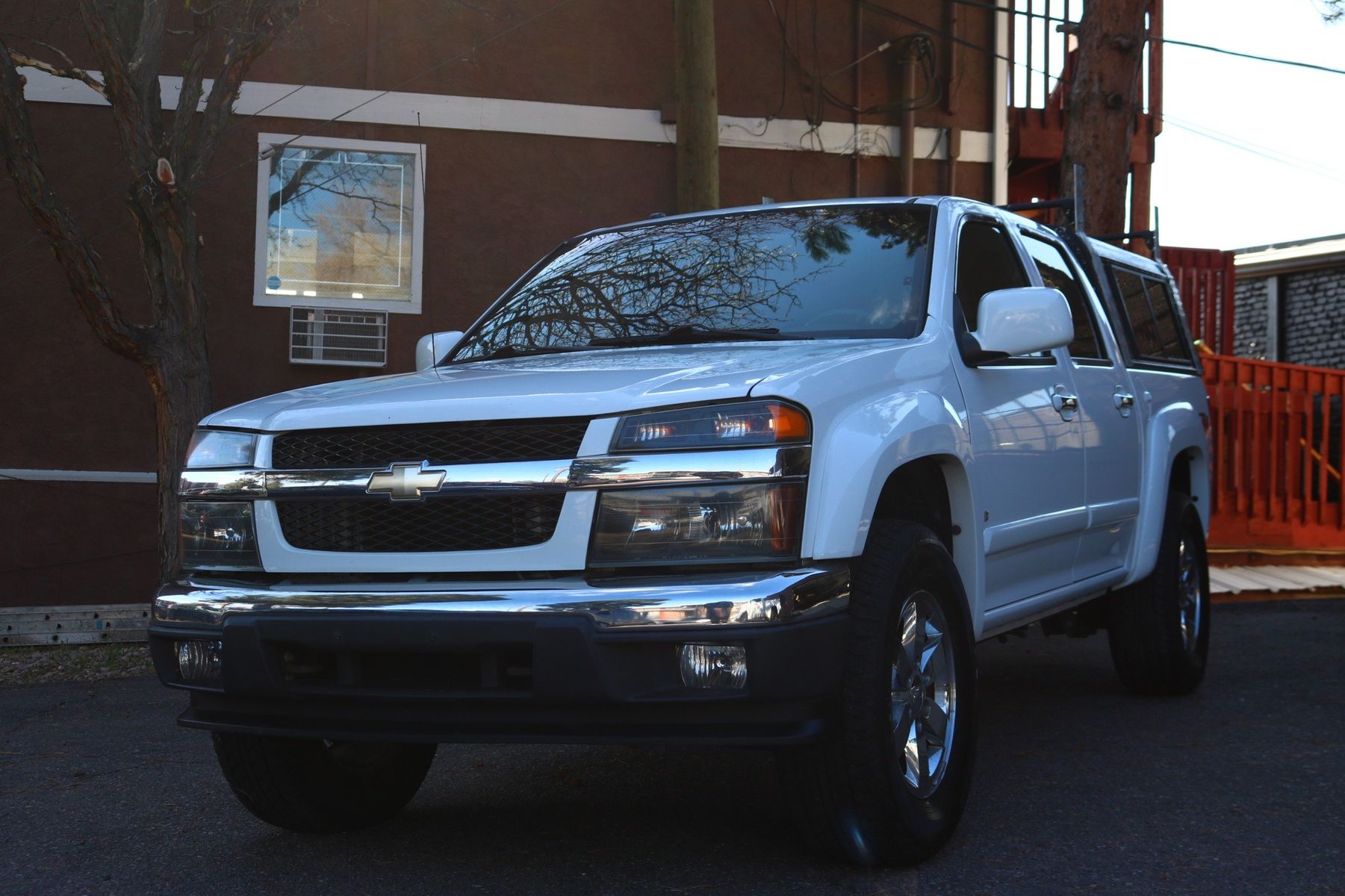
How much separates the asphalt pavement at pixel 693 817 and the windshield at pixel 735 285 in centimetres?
145

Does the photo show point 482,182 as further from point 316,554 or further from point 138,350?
point 316,554

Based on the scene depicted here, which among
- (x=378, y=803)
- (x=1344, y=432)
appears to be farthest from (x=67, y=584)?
(x=1344, y=432)

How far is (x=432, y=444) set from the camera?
3516 millimetres

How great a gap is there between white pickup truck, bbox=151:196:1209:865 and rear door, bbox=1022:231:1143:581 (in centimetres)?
72

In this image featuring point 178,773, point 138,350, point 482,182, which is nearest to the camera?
point 178,773

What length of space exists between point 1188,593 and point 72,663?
224 inches

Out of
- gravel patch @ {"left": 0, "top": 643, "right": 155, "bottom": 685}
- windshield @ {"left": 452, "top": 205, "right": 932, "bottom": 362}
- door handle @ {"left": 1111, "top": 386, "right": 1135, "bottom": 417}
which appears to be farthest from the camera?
gravel patch @ {"left": 0, "top": 643, "right": 155, "bottom": 685}

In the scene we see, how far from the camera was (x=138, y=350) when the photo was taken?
8227 mm

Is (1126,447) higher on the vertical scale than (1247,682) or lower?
higher

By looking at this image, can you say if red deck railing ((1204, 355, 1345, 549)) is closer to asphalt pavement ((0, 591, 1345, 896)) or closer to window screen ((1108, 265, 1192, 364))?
window screen ((1108, 265, 1192, 364))

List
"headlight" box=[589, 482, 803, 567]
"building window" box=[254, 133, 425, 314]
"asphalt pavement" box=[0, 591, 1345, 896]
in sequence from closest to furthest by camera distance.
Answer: "headlight" box=[589, 482, 803, 567] → "asphalt pavement" box=[0, 591, 1345, 896] → "building window" box=[254, 133, 425, 314]

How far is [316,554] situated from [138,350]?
5188 millimetres

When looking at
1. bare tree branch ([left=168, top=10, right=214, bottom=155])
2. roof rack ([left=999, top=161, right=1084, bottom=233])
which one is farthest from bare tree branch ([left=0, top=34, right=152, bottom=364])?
roof rack ([left=999, top=161, right=1084, bottom=233])

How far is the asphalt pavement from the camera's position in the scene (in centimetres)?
367
